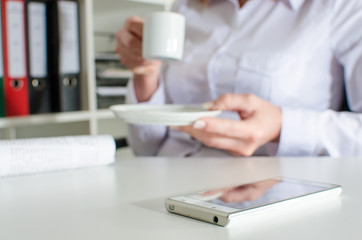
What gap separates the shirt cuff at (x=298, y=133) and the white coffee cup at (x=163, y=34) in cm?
23

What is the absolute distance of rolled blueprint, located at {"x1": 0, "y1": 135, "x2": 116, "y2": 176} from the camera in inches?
21.7

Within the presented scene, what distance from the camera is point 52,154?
0.58 meters

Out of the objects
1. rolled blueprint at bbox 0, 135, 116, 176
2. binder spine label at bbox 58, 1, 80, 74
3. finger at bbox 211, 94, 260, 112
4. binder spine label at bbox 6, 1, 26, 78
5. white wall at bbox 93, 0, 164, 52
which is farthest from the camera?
white wall at bbox 93, 0, 164, 52

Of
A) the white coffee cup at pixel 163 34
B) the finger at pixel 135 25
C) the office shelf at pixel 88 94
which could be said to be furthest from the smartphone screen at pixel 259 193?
the office shelf at pixel 88 94

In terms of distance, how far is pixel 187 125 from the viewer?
643 mm

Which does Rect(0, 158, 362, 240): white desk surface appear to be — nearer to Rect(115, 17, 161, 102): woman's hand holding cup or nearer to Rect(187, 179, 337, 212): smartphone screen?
Rect(187, 179, 337, 212): smartphone screen

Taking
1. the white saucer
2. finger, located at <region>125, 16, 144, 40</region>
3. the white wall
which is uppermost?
the white wall

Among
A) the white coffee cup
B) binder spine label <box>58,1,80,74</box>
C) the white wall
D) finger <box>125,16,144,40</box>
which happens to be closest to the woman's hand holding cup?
finger <box>125,16,144,40</box>

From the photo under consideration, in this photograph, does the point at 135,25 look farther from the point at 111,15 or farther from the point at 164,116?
the point at 111,15

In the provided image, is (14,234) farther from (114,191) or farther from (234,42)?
(234,42)

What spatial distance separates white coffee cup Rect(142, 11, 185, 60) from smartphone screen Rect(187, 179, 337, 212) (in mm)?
379

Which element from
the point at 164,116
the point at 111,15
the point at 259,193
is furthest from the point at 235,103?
the point at 111,15

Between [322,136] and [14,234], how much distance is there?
22.8 inches

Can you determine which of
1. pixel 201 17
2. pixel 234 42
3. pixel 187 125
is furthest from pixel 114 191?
pixel 201 17
